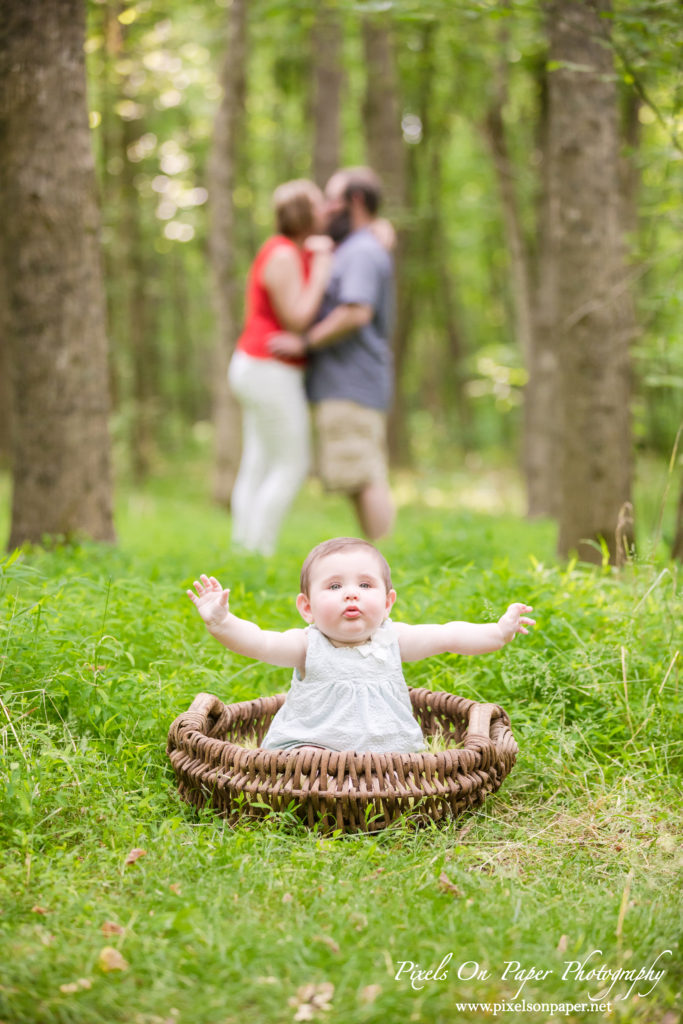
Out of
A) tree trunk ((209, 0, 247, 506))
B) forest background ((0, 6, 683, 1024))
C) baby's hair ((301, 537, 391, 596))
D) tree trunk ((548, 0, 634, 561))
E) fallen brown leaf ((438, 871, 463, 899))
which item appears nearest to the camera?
forest background ((0, 6, 683, 1024))

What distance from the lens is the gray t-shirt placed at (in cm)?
587

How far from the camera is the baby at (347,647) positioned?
9.71 ft

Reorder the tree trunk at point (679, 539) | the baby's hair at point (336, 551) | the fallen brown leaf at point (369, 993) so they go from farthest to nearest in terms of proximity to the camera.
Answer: the tree trunk at point (679, 539)
the baby's hair at point (336, 551)
the fallen brown leaf at point (369, 993)

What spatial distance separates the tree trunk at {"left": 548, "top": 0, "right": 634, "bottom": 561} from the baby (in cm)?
237

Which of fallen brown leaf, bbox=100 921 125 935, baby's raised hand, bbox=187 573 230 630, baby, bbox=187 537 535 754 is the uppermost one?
baby's raised hand, bbox=187 573 230 630

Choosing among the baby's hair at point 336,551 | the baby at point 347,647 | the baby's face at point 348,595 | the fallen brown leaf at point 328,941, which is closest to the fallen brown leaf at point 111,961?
the fallen brown leaf at point 328,941

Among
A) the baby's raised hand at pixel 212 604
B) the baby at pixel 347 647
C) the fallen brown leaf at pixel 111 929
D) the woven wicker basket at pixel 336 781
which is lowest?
the fallen brown leaf at pixel 111 929

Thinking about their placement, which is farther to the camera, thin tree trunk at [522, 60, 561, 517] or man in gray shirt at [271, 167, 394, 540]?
thin tree trunk at [522, 60, 561, 517]

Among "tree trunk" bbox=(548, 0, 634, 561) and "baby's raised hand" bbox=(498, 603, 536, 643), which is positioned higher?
"tree trunk" bbox=(548, 0, 634, 561)

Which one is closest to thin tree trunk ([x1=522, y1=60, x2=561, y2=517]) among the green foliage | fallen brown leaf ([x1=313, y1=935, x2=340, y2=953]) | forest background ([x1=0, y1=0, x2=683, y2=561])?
forest background ([x1=0, y1=0, x2=683, y2=561])

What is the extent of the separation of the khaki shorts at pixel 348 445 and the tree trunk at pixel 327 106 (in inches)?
254

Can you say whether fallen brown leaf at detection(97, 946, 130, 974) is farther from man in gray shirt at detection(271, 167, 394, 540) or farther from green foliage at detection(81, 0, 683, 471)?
man in gray shirt at detection(271, 167, 394, 540)

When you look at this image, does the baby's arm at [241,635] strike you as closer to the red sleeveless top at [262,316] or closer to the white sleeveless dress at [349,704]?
the white sleeveless dress at [349,704]

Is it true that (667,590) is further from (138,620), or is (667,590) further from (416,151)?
(416,151)
